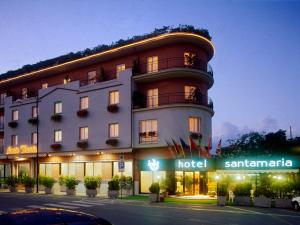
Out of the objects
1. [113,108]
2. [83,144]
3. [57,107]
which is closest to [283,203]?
[113,108]

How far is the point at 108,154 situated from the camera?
40.6 meters

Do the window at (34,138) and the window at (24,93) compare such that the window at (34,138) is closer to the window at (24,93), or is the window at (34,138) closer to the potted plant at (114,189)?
the window at (24,93)

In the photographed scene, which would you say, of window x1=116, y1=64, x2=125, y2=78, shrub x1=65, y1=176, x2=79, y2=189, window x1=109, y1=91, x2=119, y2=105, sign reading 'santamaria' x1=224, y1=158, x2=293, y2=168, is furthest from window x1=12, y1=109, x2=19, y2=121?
sign reading 'santamaria' x1=224, y1=158, x2=293, y2=168

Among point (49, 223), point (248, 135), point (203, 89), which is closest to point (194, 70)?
point (203, 89)

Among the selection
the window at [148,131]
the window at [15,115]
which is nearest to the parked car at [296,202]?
the window at [148,131]

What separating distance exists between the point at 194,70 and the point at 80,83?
1406cm

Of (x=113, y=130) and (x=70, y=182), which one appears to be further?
(x=113, y=130)

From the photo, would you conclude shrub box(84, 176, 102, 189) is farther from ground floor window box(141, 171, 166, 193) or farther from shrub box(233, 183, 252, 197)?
shrub box(233, 183, 252, 197)

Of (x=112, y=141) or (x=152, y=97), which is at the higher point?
(x=152, y=97)

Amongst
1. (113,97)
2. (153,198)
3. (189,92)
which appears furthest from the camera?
(113,97)

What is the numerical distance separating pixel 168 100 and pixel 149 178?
7.61 metres

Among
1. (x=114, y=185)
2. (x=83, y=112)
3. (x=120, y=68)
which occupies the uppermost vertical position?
(x=120, y=68)

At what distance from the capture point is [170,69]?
36812 millimetres

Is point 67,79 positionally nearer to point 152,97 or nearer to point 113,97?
point 113,97
